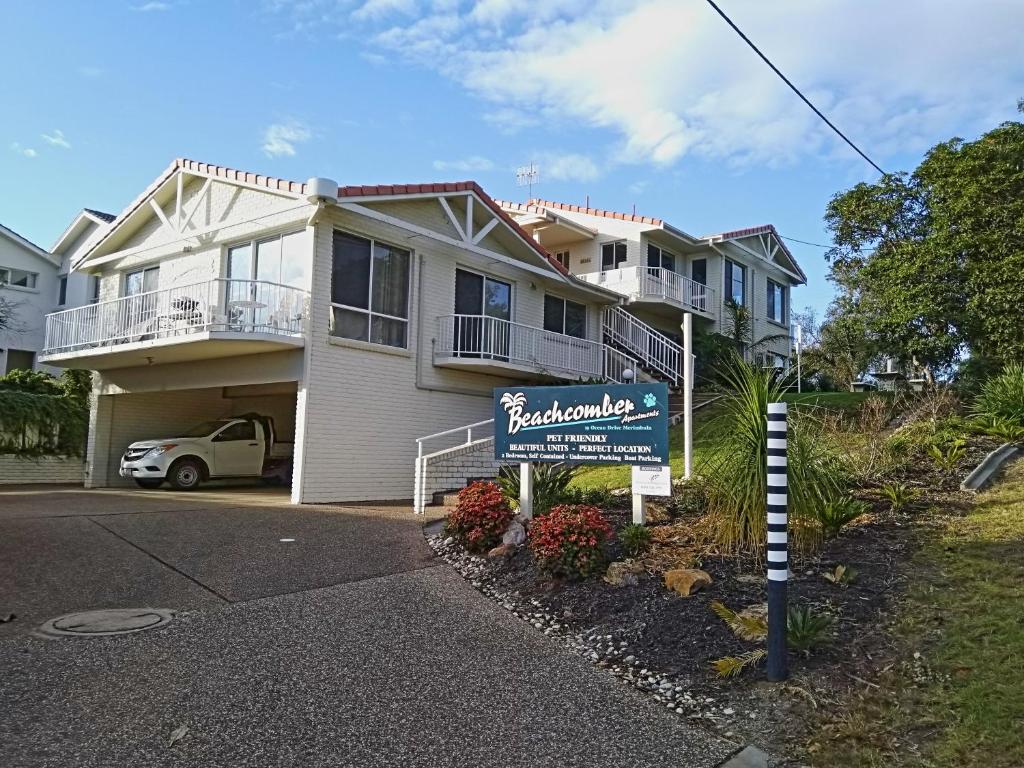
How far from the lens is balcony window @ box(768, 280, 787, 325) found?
2947 centimetres

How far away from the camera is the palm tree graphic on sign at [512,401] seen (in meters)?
8.44

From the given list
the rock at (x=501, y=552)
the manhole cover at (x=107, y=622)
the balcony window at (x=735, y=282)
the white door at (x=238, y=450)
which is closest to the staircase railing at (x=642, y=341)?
the balcony window at (x=735, y=282)

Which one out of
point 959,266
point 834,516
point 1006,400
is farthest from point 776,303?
point 834,516

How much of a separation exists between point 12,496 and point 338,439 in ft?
20.3

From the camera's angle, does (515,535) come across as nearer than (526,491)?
Yes

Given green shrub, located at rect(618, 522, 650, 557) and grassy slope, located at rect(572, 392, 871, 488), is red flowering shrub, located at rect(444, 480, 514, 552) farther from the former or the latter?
grassy slope, located at rect(572, 392, 871, 488)

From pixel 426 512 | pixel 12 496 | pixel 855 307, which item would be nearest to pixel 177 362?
pixel 12 496

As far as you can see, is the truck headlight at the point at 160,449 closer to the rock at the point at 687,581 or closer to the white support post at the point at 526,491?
the white support post at the point at 526,491

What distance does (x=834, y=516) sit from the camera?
22.5 ft

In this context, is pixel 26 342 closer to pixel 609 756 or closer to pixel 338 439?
pixel 338 439

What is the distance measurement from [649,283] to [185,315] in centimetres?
1325

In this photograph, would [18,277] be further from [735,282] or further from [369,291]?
[735,282]

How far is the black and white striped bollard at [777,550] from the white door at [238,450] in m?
14.3

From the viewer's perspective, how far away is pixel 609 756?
12.5ft
